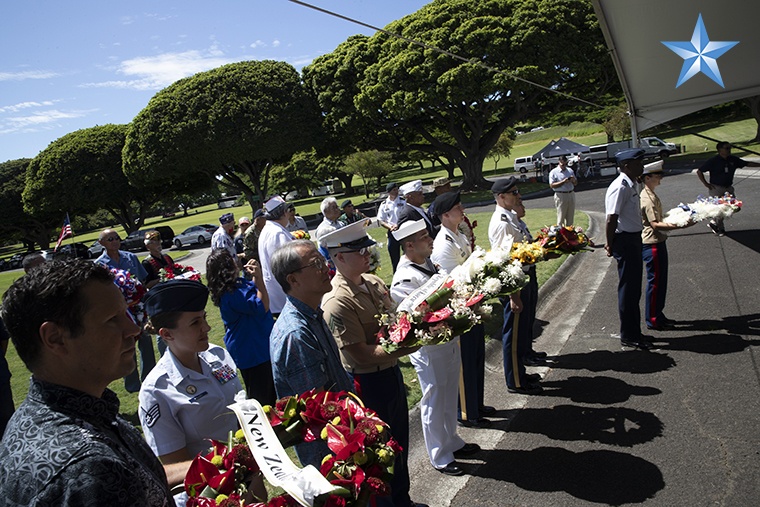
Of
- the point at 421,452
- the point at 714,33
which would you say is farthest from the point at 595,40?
the point at 421,452

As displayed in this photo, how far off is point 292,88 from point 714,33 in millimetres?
31058

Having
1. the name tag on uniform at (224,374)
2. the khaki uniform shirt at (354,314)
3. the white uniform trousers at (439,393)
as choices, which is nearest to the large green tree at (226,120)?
the white uniform trousers at (439,393)

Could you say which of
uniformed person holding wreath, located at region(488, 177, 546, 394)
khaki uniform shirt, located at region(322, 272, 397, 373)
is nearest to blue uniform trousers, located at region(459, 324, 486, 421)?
uniformed person holding wreath, located at region(488, 177, 546, 394)

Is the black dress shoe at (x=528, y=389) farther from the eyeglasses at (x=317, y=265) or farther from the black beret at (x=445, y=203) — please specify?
the eyeglasses at (x=317, y=265)

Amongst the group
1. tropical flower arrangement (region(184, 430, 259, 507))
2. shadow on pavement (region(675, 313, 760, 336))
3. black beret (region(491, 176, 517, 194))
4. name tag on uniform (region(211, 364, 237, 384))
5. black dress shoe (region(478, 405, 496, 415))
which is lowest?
black dress shoe (region(478, 405, 496, 415))

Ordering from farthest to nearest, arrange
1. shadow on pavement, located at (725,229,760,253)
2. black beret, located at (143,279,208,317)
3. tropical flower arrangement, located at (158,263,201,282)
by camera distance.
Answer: shadow on pavement, located at (725,229,760,253)
tropical flower arrangement, located at (158,263,201,282)
black beret, located at (143,279,208,317)

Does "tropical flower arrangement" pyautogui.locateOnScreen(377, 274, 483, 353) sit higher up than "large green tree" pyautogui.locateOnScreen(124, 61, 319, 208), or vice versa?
"large green tree" pyautogui.locateOnScreen(124, 61, 319, 208)

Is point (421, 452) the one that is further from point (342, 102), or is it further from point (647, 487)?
point (342, 102)

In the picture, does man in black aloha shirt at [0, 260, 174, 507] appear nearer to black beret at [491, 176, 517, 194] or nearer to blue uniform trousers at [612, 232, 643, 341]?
black beret at [491, 176, 517, 194]

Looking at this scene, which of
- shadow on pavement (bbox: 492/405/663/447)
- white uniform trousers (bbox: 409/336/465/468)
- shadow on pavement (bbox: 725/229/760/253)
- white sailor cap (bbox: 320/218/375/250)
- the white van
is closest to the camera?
white sailor cap (bbox: 320/218/375/250)

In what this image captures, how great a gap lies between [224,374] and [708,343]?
5899 millimetres

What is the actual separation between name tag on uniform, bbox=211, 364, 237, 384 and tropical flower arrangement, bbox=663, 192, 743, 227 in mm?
6529

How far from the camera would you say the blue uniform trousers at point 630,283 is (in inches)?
256

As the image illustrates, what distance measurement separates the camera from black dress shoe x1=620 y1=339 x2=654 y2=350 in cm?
645
